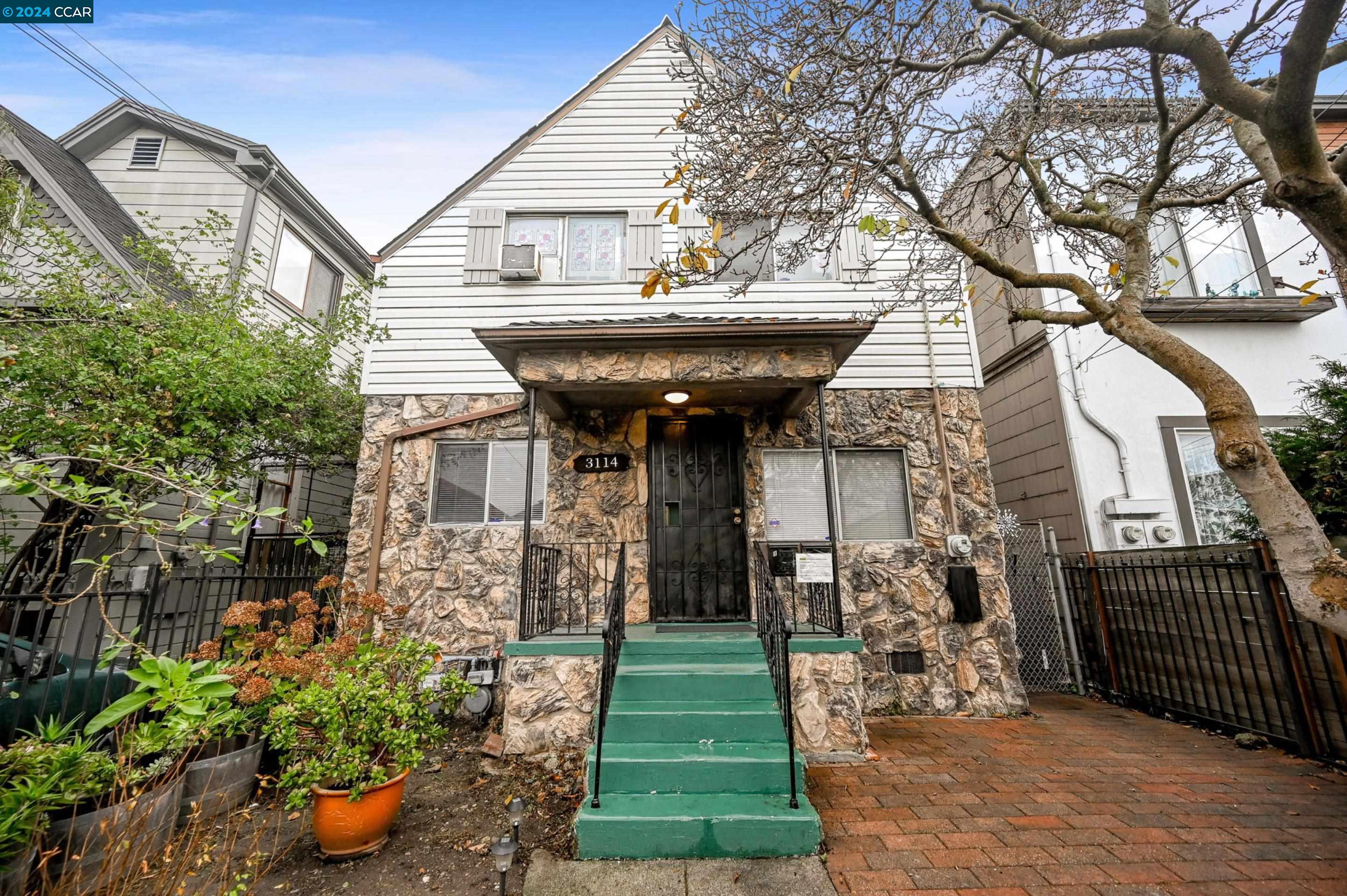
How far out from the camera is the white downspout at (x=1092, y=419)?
5.72m

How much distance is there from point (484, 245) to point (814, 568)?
5.18 meters

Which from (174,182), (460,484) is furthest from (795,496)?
(174,182)

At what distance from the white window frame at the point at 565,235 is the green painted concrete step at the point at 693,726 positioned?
14.8ft

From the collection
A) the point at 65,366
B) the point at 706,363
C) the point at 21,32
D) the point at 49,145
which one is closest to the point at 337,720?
the point at 706,363

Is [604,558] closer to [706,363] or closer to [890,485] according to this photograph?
[706,363]

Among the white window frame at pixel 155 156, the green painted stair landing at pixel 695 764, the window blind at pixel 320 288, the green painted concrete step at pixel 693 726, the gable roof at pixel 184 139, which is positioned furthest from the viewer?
the window blind at pixel 320 288

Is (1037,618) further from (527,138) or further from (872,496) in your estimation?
(527,138)

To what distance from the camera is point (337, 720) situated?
9.82 ft

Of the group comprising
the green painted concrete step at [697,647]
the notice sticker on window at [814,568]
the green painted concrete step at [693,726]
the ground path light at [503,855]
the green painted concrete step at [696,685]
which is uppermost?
the notice sticker on window at [814,568]

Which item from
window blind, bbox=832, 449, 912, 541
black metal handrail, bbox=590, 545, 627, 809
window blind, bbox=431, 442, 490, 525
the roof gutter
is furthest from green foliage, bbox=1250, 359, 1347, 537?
window blind, bbox=431, 442, 490, 525

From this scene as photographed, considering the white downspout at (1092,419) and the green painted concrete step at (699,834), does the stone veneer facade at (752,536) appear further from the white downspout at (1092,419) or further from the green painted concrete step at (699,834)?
the green painted concrete step at (699,834)

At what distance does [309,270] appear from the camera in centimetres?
830

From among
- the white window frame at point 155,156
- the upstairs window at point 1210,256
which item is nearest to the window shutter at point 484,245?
the white window frame at point 155,156

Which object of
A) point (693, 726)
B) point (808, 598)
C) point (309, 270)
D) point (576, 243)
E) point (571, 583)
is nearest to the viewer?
point (693, 726)
